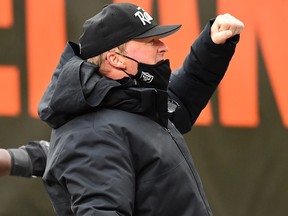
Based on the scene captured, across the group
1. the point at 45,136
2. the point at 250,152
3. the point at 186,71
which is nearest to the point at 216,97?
the point at 250,152

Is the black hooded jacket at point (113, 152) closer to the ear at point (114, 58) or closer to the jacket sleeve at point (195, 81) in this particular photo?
the ear at point (114, 58)

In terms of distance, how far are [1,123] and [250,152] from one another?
1437 mm

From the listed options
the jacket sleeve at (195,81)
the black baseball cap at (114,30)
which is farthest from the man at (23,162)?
the black baseball cap at (114,30)

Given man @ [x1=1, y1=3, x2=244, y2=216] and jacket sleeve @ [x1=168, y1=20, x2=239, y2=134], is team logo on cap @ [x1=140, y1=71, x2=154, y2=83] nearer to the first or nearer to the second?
man @ [x1=1, y1=3, x2=244, y2=216]

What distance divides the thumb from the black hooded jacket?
38 cm

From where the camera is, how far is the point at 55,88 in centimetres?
250

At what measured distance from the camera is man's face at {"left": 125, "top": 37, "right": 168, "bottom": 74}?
2.60 meters

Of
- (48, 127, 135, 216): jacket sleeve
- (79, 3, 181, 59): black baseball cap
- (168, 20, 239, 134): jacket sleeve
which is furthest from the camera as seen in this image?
(168, 20, 239, 134): jacket sleeve

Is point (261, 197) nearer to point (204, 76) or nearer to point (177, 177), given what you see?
point (204, 76)

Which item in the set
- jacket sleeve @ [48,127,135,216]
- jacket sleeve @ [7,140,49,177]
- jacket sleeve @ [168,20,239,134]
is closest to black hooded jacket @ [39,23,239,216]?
jacket sleeve @ [48,127,135,216]

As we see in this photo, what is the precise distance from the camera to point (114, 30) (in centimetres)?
258

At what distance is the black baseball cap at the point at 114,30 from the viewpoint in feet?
8.48

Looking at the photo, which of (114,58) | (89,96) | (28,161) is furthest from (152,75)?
(28,161)

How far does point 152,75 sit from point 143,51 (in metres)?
0.09
